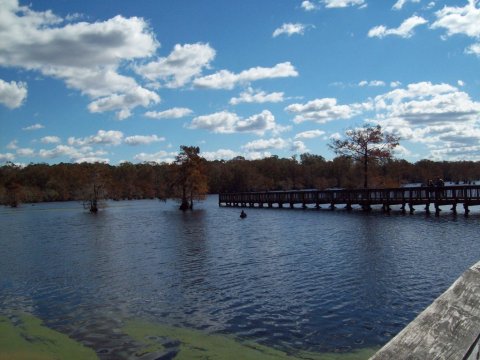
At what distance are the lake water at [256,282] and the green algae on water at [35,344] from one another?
0.56m

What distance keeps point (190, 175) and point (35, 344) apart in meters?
Answer: 68.1

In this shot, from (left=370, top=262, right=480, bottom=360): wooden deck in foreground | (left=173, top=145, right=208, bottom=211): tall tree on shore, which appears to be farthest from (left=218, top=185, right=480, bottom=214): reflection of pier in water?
(left=370, top=262, right=480, bottom=360): wooden deck in foreground

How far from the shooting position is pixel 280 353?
11.5 meters

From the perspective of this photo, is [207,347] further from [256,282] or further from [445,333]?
[445,333]

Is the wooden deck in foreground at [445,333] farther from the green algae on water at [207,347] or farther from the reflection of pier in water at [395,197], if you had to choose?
the reflection of pier in water at [395,197]

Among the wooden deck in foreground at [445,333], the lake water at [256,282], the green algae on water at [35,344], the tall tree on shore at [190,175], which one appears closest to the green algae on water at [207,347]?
the lake water at [256,282]

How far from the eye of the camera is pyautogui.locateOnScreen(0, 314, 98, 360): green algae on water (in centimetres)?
1204

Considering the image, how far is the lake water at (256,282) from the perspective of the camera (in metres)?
14.0

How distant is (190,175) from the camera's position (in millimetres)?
80812

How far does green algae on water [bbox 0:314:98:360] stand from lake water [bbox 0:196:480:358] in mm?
563

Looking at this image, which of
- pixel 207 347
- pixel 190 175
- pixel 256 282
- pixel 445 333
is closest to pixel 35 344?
pixel 207 347

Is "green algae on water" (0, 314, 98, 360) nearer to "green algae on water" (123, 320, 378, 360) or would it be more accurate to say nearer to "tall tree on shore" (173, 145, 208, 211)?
"green algae on water" (123, 320, 378, 360)

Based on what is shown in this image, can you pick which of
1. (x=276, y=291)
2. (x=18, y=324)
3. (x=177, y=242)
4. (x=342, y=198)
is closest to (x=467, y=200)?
(x=342, y=198)

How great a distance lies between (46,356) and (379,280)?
13835 mm
